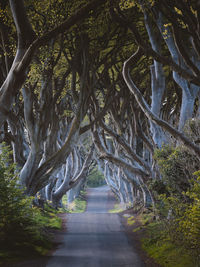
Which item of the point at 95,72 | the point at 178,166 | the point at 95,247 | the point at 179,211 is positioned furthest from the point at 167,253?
the point at 95,72

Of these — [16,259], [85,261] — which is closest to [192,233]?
[85,261]

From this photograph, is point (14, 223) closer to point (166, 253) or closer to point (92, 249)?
point (92, 249)

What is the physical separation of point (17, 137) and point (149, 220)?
7166mm

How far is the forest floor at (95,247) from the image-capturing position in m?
7.45

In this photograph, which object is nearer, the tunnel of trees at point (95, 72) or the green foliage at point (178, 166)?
the tunnel of trees at point (95, 72)

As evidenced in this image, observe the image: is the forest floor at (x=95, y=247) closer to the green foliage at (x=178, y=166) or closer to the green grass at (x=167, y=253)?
the green grass at (x=167, y=253)

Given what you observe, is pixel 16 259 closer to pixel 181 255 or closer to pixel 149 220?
pixel 181 255

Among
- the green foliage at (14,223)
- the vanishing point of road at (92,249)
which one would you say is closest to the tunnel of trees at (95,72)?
the green foliage at (14,223)

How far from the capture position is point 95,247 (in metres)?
9.58

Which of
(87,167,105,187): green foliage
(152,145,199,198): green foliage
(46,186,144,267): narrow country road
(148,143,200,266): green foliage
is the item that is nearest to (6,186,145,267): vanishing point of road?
(46,186,144,267): narrow country road

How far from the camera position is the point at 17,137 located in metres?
12.4

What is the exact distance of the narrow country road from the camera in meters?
7.54

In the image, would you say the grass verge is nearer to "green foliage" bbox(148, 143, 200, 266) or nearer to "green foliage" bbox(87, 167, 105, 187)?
"green foliage" bbox(148, 143, 200, 266)

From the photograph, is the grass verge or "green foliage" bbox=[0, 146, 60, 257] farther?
"green foliage" bbox=[0, 146, 60, 257]
